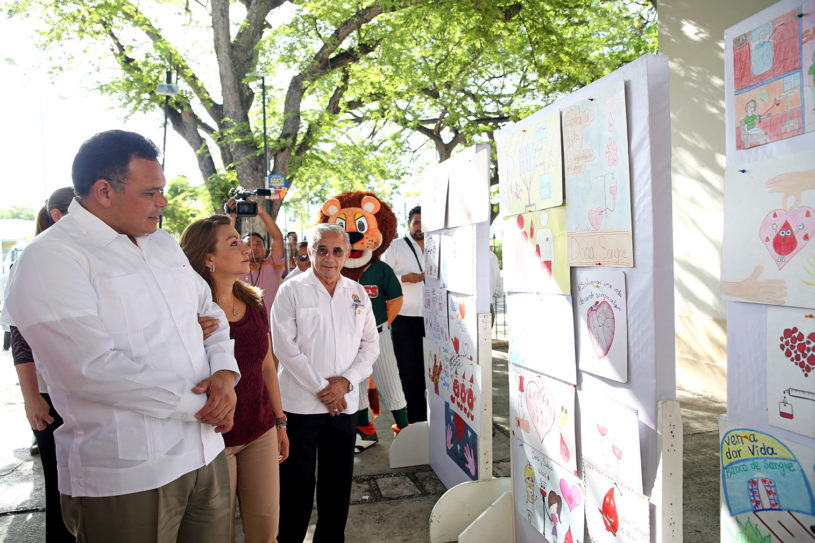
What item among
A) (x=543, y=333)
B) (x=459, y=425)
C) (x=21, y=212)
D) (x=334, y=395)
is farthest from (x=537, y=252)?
(x=21, y=212)

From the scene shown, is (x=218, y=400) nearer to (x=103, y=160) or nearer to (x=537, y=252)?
(x=103, y=160)

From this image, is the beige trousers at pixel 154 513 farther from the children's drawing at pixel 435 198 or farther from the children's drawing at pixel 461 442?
the children's drawing at pixel 435 198

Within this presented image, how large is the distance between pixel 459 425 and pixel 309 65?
368 inches

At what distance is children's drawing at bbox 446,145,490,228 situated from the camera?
322 centimetres

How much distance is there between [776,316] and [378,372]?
386 centimetres

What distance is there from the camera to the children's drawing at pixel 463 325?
3355 mm

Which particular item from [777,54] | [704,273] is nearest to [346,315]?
[777,54]

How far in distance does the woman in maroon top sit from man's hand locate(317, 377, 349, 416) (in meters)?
0.29

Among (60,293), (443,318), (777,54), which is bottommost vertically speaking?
(443,318)

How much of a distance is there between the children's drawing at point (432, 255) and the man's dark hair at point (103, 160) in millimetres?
2625

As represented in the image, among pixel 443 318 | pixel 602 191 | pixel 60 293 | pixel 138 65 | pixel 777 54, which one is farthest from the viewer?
pixel 138 65

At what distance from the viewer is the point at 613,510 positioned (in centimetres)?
216

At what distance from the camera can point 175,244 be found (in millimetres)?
1903

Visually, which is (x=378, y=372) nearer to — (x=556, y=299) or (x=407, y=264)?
(x=407, y=264)
